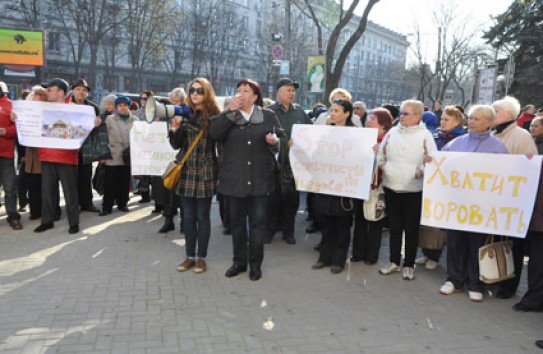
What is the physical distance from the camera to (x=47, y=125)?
6469mm

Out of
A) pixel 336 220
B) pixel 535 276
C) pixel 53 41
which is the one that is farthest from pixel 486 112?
pixel 53 41

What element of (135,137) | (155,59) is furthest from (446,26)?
(135,137)

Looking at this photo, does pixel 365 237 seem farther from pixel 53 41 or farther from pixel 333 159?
pixel 53 41

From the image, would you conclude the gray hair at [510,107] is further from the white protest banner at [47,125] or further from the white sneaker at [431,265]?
the white protest banner at [47,125]

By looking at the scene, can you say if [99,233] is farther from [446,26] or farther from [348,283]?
[446,26]

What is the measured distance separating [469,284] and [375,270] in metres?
1.11

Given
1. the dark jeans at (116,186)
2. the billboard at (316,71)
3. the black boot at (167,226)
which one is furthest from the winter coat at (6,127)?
the billboard at (316,71)

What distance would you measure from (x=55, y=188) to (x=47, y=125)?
3.02ft

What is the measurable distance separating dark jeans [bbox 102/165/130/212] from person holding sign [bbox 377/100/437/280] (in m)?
4.69

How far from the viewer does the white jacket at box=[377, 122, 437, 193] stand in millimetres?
4992

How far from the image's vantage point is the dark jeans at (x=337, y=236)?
543 cm

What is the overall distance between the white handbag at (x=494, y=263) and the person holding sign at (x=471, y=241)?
106 millimetres

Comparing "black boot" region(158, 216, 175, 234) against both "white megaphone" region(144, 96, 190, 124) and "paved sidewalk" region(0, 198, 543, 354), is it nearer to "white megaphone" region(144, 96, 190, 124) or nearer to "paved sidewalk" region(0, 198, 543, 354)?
"paved sidewalk" region(0, 198, 543, 354)

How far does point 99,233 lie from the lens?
674cm
